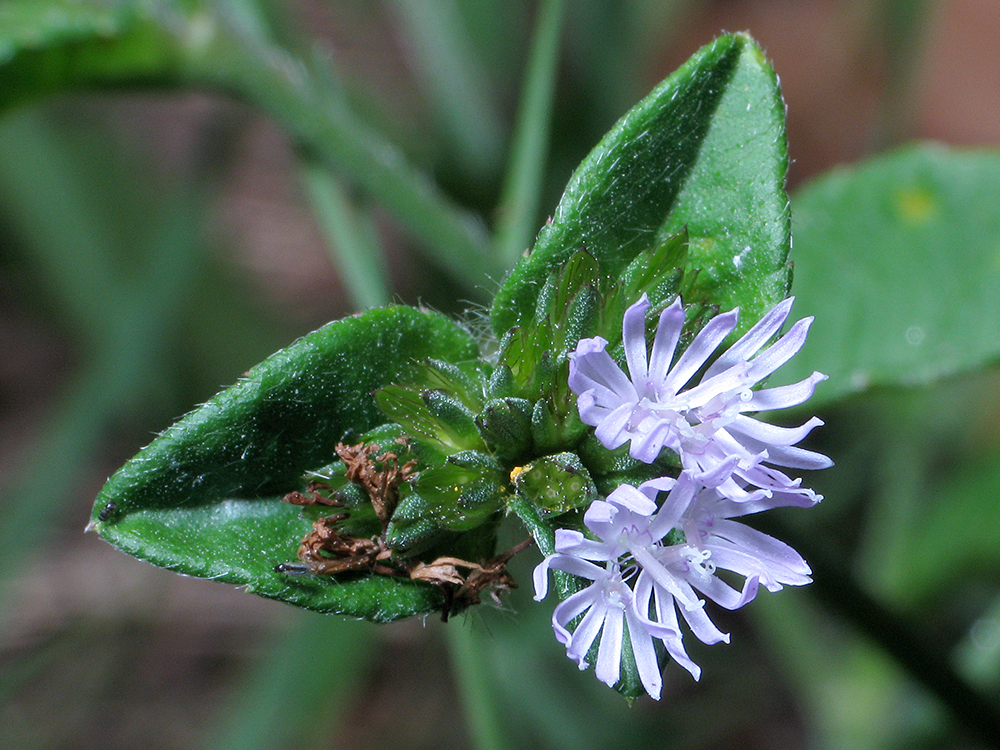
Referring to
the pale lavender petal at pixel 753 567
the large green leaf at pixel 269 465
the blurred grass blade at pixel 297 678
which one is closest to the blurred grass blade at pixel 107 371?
the blurred grass blade at pixel 297 678

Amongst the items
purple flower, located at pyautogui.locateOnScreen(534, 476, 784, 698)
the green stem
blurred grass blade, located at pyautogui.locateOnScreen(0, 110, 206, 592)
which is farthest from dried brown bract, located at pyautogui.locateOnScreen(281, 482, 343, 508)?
blurred grass blade, located at pyautogui.locateOnScreen(0, 110, 206, 592)

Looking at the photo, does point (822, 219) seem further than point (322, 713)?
No

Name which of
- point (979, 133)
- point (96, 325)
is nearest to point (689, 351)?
point (96, 325)

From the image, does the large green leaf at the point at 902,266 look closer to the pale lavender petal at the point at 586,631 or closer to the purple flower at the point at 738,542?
the purple flower at the point at 738,542

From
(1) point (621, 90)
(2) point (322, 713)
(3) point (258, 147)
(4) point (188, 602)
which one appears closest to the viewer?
(2) point (322, 713)

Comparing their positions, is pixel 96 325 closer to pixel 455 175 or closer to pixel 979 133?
pixel 455 175

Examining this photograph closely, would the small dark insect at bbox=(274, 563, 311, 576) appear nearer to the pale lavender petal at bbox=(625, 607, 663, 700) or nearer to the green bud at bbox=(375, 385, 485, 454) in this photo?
the green bud at bbox=(375, 385, 485, 454)
